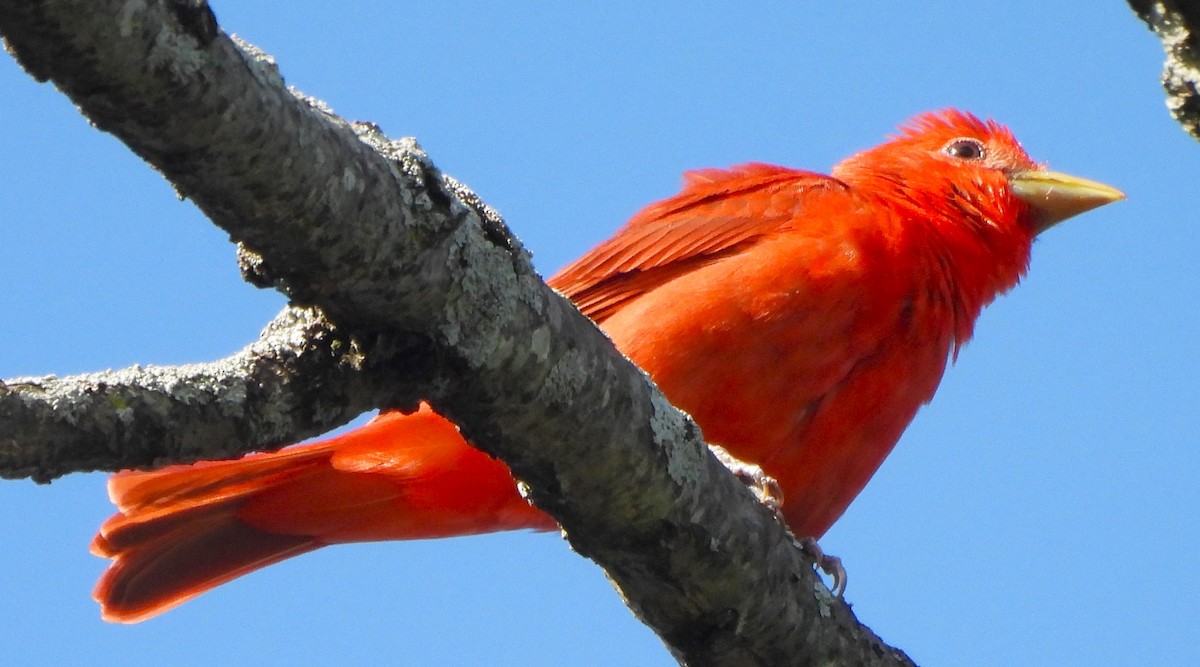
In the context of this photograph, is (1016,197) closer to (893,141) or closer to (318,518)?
(893,141)

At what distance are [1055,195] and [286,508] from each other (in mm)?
3171

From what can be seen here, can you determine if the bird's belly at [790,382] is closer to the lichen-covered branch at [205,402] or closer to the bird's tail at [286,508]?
the bird's tail at [286,508]

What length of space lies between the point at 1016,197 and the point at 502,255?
342 cm

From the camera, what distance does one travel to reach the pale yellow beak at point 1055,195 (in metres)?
5.78

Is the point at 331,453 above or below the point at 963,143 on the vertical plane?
below

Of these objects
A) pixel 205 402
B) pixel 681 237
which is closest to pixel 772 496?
pixel 681 237

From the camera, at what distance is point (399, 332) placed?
112 inches

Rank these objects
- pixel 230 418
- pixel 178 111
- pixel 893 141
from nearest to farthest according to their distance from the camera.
A: pixel 178 111, pixel 230 418, pixel 893 141

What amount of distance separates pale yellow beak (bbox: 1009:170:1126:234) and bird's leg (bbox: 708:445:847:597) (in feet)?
6.40

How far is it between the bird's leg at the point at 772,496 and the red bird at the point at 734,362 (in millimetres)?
288

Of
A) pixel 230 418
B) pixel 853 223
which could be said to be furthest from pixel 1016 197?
pixel 230 418

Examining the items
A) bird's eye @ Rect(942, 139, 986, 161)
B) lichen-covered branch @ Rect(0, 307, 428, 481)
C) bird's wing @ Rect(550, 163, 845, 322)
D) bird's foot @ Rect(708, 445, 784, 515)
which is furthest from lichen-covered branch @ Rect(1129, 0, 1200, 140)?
bird's eye @ Rect(942, 139, 986, 161)

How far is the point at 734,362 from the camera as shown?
177 inches

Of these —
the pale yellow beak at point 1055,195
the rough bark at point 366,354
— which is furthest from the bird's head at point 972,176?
the rough bark at point 366,354
